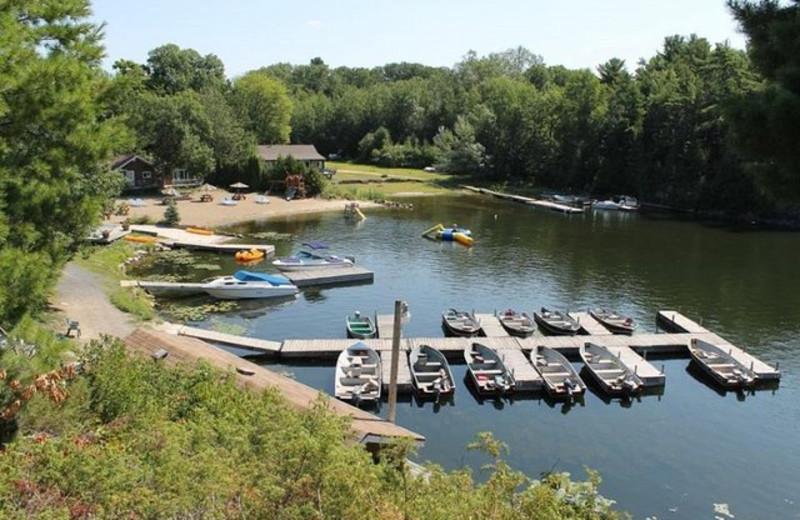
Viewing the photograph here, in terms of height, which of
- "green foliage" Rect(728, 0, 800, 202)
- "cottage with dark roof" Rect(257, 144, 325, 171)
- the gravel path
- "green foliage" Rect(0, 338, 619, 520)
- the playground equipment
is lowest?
the gravel path

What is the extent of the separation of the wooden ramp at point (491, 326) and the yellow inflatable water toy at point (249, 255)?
18.5m

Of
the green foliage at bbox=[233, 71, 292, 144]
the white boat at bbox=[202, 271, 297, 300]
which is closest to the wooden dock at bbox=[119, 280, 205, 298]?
the white boat at bbox=[202, 271, 297, 300]

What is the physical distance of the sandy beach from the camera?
59.5m

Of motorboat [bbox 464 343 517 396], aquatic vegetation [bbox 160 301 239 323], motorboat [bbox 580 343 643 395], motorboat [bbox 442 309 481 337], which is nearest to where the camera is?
motorboat [bbox 464 343 517 396]

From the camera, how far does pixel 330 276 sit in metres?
41.7

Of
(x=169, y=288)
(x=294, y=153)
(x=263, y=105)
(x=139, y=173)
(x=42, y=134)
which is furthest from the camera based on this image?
(x=263, y=105)

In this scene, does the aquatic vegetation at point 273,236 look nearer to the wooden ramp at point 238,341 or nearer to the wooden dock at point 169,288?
the wooden dock at point 169,288

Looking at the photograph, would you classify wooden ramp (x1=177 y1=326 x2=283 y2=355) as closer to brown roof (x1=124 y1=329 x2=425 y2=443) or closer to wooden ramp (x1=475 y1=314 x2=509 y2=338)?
brown roof (x1=124 y1=329 x2=425 y2=443)

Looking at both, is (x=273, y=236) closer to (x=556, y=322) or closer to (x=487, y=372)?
(x=556, y=322)

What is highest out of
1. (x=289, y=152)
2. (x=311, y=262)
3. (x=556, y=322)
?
(x=289, y=152)

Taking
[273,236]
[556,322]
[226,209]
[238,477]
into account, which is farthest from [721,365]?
[226,209]

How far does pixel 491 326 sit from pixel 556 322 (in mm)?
3270

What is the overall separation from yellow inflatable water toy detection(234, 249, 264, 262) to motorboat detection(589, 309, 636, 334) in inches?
888

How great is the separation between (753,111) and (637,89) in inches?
3140
